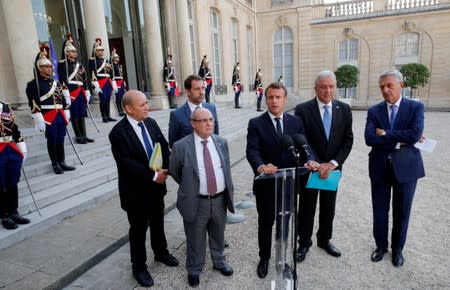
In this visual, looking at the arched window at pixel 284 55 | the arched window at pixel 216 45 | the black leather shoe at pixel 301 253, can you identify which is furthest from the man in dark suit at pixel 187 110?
the arched window at pixel 284 55

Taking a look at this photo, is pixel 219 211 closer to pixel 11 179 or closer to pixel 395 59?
pixel 11 179

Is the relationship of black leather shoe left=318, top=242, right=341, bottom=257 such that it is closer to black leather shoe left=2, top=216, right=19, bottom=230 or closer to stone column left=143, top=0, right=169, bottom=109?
black leather shoe left=2, top=216, right=19, bottom=230

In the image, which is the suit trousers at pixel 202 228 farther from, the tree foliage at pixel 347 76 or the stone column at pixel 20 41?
the tree foliage at pixel 347 76

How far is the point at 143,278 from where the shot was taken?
9.14 ft

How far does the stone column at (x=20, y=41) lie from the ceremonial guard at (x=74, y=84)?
0.74 meters

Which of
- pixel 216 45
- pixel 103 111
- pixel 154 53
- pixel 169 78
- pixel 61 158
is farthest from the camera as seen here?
pixel 216 45

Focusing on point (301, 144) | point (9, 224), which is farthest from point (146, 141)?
point (9, 224)

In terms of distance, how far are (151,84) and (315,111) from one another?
376 inches

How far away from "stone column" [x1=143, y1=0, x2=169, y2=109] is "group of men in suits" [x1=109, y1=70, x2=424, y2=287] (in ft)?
28.2

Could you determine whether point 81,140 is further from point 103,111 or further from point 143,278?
point 143,278

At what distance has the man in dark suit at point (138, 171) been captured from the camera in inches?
103

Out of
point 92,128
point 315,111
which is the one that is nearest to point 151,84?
point 92,128

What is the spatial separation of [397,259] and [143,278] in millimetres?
2431

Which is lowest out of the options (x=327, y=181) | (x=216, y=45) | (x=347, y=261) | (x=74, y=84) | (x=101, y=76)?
(x=347, y=261)
